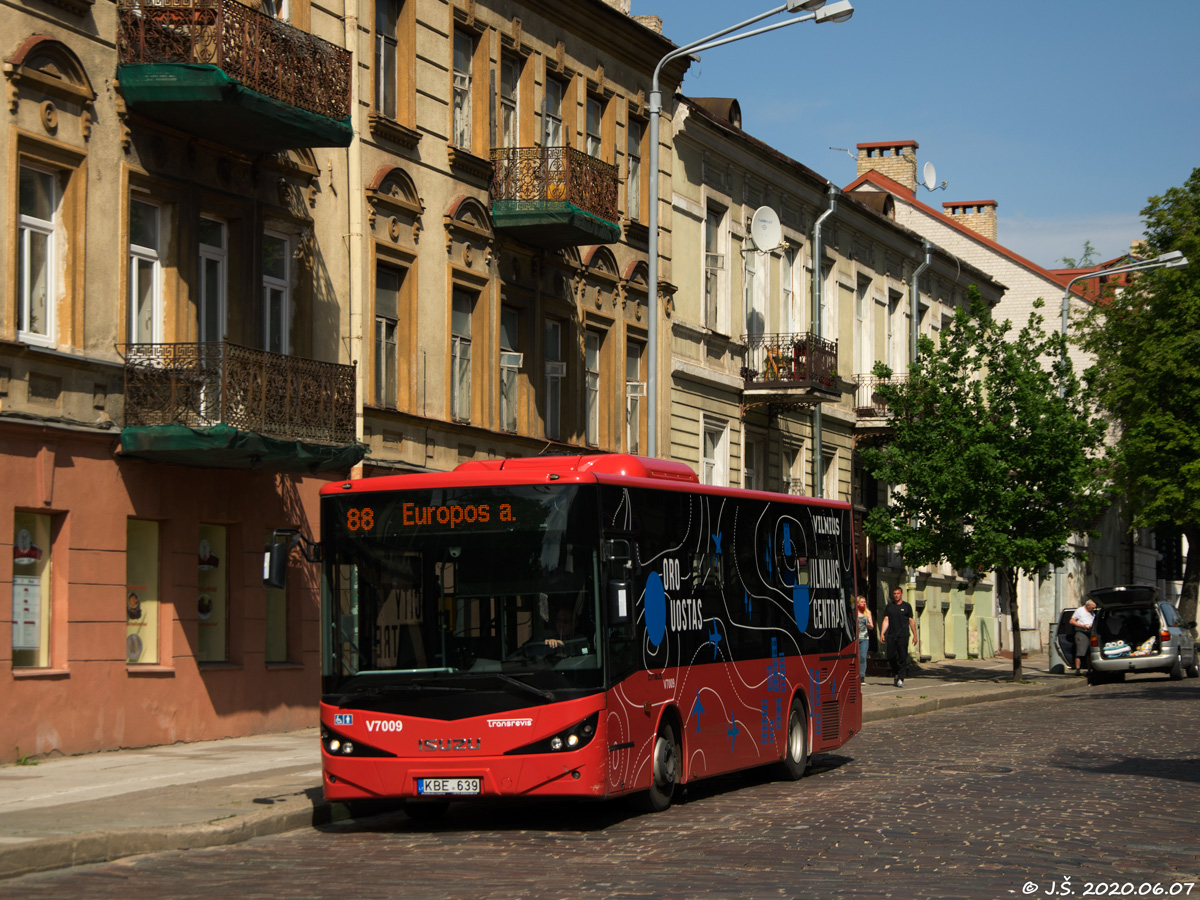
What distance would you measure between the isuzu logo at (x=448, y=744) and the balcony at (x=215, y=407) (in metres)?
6.28

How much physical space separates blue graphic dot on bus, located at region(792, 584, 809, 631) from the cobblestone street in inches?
62.5

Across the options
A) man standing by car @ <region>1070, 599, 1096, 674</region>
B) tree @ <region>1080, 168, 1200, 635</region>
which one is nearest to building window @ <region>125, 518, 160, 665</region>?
man standing by car @ <region>1070, 599, 1096, 674</region>

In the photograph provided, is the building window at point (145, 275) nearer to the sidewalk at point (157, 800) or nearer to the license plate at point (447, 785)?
the sidewalk at point (157, 800)

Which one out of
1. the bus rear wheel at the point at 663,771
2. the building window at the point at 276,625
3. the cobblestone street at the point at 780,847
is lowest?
the cobblestone street at the point at 780,847

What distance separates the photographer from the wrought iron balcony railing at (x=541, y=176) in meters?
26.1

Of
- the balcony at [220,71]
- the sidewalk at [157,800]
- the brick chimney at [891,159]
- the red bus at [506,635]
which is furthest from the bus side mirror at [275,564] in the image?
the brick chimney at [891,159]

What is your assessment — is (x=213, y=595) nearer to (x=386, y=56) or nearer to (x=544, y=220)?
(x=386, y=56)

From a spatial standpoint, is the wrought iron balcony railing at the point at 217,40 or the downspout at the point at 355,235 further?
the downspout at the point at 355,235

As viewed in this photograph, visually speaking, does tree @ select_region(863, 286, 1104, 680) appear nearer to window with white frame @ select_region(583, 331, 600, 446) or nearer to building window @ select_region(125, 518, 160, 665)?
window with white frame @ select_region(583, 331, 600, 446)

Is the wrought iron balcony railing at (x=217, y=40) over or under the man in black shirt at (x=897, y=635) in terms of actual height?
over

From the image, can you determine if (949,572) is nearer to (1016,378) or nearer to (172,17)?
(1016,378)

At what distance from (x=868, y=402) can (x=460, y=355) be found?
19044 mm

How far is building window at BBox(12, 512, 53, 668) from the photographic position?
17094mm

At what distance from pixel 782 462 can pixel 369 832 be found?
25198 millimetres
